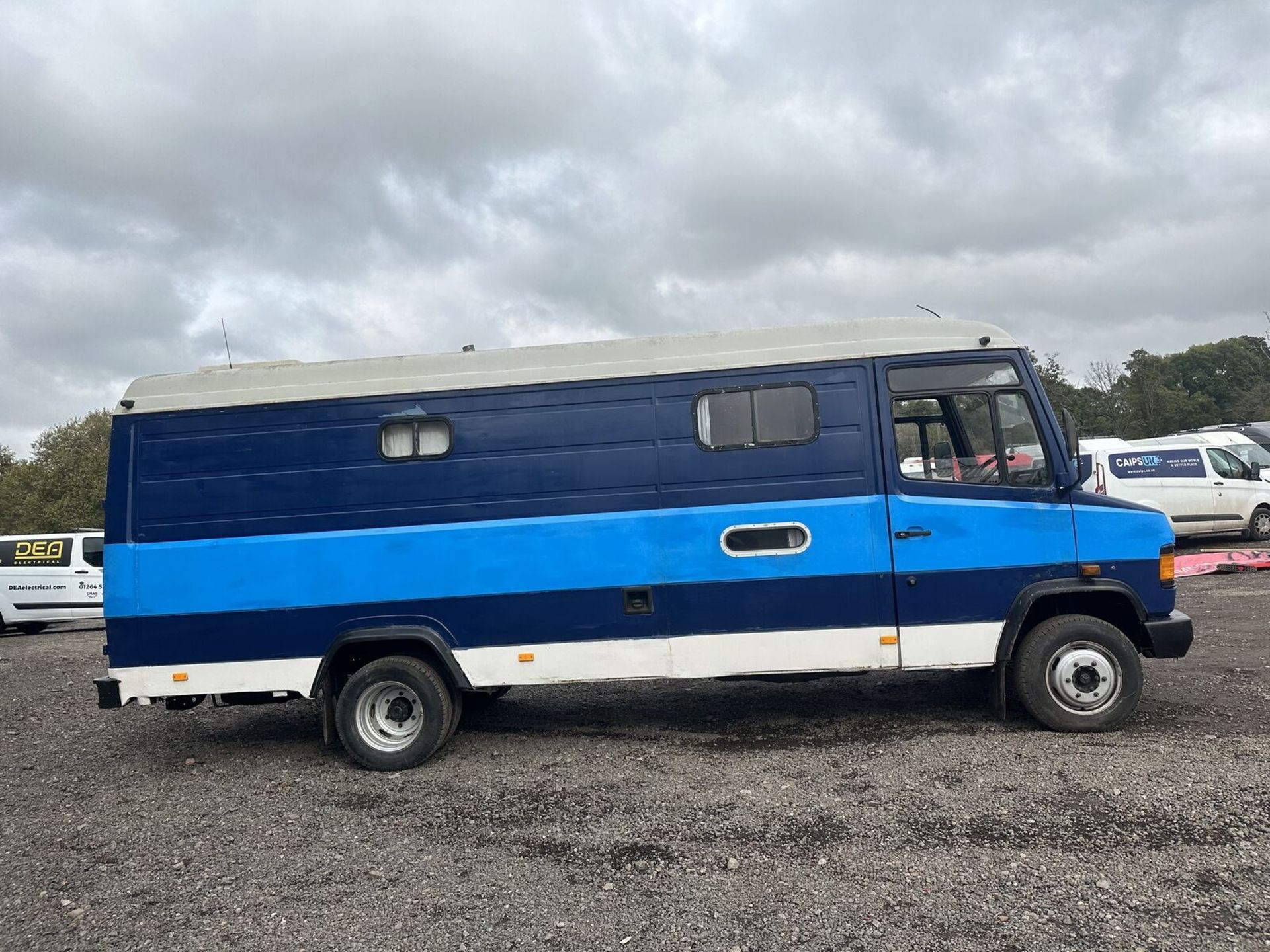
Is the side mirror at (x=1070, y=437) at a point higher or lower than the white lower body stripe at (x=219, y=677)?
higher

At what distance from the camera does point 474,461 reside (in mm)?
6055

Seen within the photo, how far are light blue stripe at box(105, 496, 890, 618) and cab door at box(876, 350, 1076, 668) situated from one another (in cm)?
31

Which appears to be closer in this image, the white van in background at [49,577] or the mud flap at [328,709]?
the mud flap at [328,709]

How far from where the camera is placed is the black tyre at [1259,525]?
1686cm

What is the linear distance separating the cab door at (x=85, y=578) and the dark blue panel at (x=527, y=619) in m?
11.4


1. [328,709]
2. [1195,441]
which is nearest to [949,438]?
[328,709]

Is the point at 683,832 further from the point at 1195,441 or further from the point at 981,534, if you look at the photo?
the point at 1195,441

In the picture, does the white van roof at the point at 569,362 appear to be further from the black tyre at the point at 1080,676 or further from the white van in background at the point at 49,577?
the white van in background at the point at 49,577

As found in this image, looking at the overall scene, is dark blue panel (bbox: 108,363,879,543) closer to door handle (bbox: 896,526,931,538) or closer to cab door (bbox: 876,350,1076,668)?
cab door (bbox: 876,350,1076,668)

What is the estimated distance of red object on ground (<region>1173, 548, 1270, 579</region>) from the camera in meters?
14.1

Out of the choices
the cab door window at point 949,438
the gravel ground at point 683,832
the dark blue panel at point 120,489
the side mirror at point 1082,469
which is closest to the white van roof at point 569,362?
the dark blue panel at point 120,489

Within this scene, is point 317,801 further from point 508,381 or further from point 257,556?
point 508,381

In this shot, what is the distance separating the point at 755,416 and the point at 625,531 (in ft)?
3.89

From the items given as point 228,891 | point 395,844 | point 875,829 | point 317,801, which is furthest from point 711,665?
point 228,891
